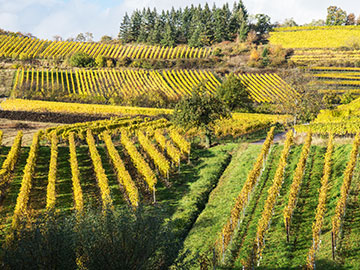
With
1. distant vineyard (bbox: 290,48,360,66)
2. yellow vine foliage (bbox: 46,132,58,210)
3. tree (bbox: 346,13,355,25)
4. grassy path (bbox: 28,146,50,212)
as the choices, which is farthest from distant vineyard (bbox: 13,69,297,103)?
tree (bbox: 346,13,355,25)

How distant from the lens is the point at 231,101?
5800 cm

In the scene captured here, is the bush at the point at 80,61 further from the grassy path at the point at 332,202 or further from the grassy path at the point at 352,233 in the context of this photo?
the grassy path at the point at 352,233

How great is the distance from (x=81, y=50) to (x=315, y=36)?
243 ft

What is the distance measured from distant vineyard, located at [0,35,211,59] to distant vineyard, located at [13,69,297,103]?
52.6 feet

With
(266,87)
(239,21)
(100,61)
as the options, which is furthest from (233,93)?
(239,21)

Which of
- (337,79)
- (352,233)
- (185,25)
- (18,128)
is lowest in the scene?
(352,233)

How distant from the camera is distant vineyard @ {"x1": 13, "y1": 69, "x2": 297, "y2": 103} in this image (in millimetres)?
74812

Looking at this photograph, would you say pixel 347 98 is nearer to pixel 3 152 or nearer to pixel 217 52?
pixel 217 52

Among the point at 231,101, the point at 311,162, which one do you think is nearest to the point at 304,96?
the point at 231,101

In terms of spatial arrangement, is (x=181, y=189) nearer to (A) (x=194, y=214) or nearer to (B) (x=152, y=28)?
(A) (x=194, y=214)

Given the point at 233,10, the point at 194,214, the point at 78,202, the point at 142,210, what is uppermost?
the point at 233,10

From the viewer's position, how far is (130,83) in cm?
8306

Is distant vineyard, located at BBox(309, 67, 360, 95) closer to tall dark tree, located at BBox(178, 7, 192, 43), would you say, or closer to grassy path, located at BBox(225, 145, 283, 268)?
tall dark tree, located at BBox(178, 7, 192, 43)

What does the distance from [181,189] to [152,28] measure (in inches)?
4499
